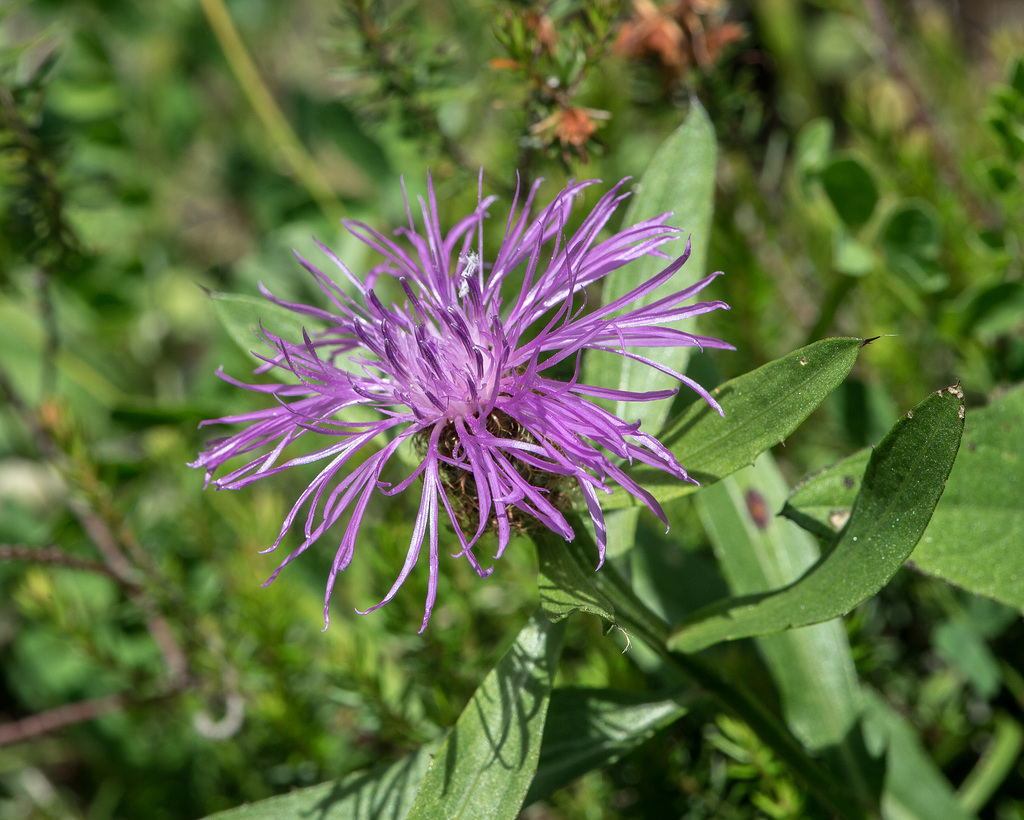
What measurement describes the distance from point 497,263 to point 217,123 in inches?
112

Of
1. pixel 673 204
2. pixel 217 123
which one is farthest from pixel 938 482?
pixel 217 123

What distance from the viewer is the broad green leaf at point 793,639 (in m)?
1.55

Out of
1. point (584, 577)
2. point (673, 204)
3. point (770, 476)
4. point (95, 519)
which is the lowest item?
point (95, 519)

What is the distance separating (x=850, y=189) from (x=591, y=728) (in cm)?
123

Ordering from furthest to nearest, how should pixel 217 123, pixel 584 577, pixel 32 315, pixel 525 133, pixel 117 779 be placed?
pixel 217 123, pixel 32 315, pixel 117 779, pixel 525 133, pixel 584 577

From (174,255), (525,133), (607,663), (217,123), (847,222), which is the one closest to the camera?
(525,133)

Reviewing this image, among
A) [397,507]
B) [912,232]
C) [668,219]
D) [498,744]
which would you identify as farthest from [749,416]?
[912,232]

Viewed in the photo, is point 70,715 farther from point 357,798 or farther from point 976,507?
point 976,507

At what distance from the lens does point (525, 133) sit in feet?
5.44

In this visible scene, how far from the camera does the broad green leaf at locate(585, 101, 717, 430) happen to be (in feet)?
4.71

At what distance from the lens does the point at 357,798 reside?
135 cm

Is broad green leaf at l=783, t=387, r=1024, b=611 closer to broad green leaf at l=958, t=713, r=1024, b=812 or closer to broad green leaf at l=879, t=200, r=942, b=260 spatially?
broad green leaf at l=879, t=200, r=942, b=260

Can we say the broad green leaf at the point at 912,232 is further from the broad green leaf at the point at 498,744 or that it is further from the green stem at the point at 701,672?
the broad green leaf at the point at 498,744

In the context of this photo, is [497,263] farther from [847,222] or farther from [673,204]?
[847,222]
